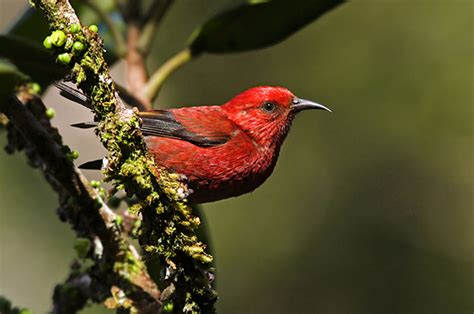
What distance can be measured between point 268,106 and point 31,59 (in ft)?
4.93

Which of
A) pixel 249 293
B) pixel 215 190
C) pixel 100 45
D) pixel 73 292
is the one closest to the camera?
pixel 100 45

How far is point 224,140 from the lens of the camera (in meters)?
4.05

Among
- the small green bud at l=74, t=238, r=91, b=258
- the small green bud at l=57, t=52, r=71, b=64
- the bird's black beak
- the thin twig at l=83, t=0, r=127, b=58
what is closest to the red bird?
the bird's black beak

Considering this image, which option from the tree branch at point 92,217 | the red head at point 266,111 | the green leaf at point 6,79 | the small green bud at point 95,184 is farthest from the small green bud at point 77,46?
the red head at point 266,111

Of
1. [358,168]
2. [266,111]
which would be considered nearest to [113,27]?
[266,111]

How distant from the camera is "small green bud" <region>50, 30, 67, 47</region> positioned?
7.73ft

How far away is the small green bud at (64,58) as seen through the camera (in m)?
2.39

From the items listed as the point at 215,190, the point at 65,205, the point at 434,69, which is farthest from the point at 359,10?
the point at 65,205

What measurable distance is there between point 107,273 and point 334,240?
5.27 m

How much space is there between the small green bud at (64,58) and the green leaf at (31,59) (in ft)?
2.89

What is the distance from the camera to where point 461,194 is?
8398 mm

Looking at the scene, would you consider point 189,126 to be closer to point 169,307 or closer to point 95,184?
point 95,184

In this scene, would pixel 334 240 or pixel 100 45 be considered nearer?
pixel 100 45

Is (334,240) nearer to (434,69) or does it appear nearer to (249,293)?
(249,293)
